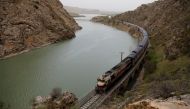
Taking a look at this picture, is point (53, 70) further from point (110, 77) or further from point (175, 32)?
point (175, 32)

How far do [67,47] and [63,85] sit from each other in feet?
143

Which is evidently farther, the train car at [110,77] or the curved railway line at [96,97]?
the train car at [110,77]

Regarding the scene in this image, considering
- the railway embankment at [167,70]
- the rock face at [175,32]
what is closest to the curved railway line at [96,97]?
the railway embankment at [167,70]

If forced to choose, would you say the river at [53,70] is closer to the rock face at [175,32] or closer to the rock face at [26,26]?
the rock face at [26,26]

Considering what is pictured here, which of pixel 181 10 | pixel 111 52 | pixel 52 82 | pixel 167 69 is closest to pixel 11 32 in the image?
pixel 111 52

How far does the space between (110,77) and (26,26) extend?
57.6 metres

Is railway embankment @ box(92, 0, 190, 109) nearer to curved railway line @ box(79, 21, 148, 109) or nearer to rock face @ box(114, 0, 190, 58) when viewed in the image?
rock face @ box(114, 0, 190, 58)

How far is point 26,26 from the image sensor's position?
93812 millimetres

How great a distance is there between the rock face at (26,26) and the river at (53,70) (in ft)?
14.9

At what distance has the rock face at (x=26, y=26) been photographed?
8662 cm

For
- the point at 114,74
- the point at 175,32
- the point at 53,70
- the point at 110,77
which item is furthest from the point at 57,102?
the point at 175,32

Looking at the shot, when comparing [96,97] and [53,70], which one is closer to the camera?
[96,97]

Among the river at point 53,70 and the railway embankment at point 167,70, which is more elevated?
the railway embankment at point 167,70

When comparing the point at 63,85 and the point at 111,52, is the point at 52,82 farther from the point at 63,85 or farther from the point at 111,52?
the point at 111,52
